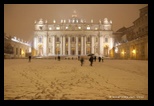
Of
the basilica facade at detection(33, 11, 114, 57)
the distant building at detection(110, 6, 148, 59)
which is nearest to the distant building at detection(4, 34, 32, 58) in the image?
the basilica facade at detection(33, 11, 114, 57)

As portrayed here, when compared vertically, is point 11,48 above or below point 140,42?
below

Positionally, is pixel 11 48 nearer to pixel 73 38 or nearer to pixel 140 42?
pixel 140 42

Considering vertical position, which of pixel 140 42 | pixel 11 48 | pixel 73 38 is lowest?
pixel 11 48

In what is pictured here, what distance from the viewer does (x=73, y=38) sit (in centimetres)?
6694

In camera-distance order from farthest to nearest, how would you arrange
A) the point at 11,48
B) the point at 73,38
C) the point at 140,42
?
the point at 73,38
the point at 11,48
the point at 140,42

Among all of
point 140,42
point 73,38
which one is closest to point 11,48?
point 140,42

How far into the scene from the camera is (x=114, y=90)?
632 cm

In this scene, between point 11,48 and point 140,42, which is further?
point 11,48

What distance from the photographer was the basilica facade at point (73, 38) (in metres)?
65.5

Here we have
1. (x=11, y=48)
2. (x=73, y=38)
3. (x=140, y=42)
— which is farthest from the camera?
(x=73, y=38)

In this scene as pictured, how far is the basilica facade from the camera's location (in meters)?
65.5

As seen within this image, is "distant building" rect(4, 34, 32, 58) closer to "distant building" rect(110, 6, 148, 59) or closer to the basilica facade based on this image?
the basilica facade
